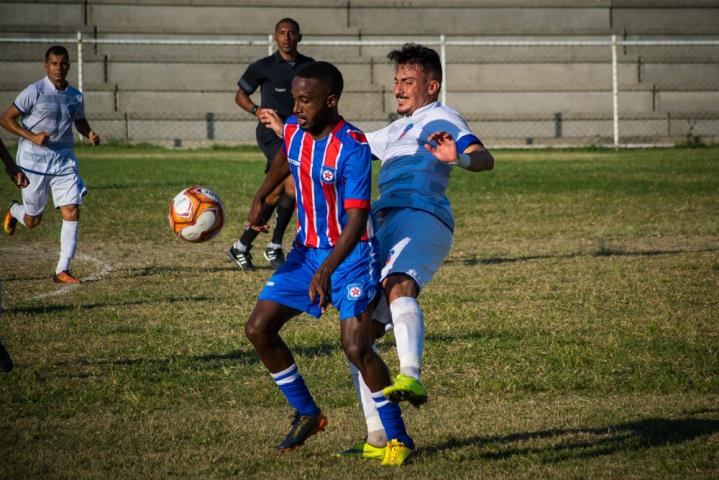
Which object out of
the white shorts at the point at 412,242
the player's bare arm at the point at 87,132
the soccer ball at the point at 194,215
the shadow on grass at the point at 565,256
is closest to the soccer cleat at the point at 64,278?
the player's bare arm at the point at 87,132

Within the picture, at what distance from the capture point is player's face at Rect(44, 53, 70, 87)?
10.1 m

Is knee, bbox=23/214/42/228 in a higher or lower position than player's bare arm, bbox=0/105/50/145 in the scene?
lower

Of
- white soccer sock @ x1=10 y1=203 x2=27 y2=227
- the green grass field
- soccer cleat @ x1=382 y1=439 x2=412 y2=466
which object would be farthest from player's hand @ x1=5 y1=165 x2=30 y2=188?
soccer cleat @ x1=382 y1=439 x2=412 y2=466

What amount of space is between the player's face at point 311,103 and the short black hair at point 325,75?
0.02 m

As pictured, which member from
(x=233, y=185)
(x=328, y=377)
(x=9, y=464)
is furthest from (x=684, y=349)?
(x=233, y=185)

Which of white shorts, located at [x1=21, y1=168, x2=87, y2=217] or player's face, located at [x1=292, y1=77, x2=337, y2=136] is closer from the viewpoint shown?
player's face, located at [x1=292, y1=77, x2=337, y2=136]

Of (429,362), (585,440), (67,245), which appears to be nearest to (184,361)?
(429,362)

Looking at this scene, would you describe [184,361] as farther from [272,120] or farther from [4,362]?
[272,120]

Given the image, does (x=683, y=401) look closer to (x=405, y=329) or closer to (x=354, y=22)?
(x=405, y=329)

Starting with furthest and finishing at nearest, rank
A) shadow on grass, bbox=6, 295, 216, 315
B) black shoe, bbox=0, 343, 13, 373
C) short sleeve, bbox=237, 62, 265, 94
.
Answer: short sleeve, bbox=237, 62, 265, 94 → shadow on grass, bbox=6, 295, 216, 315 → black shoe, bbox=0, 343, 13, 373

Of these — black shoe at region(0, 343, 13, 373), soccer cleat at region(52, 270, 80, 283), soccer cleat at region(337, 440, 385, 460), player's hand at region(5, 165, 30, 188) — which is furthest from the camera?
soccer cleat at region(52, 270, 80, 283)

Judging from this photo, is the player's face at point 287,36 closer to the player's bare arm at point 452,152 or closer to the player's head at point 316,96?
the player's bare arm at point 452,152

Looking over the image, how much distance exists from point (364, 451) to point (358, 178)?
50.4 inches

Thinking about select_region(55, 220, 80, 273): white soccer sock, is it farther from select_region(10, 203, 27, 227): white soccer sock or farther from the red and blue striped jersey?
the red and blue striped jersey
